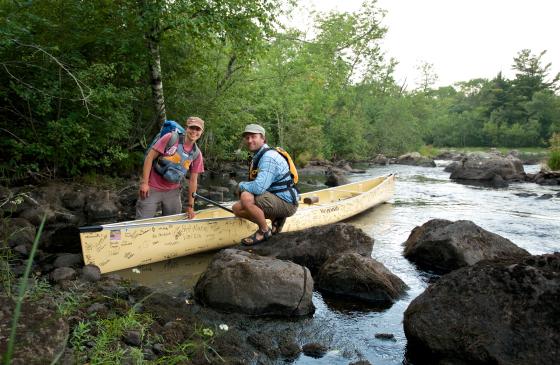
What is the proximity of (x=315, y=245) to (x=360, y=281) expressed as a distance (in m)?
1.17

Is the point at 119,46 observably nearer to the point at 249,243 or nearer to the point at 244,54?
the point at 244,54

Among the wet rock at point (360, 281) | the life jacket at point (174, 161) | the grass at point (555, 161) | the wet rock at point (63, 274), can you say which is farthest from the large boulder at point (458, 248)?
the grass at point (555, 161)

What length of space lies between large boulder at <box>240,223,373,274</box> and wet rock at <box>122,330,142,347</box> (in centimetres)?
291

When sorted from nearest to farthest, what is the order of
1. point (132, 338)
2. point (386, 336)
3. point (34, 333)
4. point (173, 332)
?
point (34, 333) < point (132, 338) < point (173, 332) < point (386, 336)

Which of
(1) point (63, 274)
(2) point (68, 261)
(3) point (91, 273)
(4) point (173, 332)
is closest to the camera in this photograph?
(4) point (173, 332)

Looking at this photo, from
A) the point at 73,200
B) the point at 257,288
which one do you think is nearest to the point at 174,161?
the point at 257,288

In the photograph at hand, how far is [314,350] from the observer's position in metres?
3.66

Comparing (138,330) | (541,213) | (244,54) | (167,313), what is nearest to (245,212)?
(167,313)

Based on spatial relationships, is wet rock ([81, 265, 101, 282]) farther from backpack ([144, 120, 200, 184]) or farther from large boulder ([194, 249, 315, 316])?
backpack ([144, 120, 200, 184])

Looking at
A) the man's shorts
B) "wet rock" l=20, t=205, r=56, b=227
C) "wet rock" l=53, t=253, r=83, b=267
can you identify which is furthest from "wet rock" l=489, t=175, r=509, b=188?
"wet rock" l=53, t=253, r=83, b=267

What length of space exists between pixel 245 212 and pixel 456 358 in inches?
137

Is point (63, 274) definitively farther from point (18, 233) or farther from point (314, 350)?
point (314, 350)

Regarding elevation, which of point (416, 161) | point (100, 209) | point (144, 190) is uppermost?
point (144, 190)

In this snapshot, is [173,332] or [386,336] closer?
[173,332]
